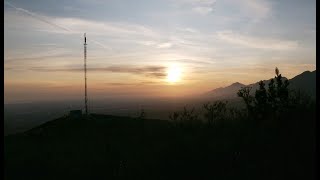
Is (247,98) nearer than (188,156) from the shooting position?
No

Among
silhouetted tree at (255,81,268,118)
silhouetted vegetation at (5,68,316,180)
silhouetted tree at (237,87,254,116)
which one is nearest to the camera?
silhouetted vegetation at (5,68,316,180)

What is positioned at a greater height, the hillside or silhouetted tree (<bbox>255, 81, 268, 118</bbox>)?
silhouetted tree (<bbox>255, 81, 268, 118</bbox>)

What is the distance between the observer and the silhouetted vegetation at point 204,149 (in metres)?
12.7

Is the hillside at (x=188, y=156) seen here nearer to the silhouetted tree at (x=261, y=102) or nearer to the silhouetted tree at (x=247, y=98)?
the silhouetted tree at (x=261, y=102)

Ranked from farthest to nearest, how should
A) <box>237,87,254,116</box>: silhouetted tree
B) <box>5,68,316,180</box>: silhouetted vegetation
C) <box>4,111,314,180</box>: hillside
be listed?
<box>237,87,254,116</box>: silhouetted tree → <box>5,68,316,180</box>: silhouetted vegetation → <box>4,111,314,180</box>: hillside

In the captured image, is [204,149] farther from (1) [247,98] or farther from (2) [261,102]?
(1) [247,98]

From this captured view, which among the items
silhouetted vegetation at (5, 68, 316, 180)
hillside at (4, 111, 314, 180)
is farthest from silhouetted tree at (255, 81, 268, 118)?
hillside at (4, 111, 314, 180)

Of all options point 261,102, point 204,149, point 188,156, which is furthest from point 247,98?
point 188,156

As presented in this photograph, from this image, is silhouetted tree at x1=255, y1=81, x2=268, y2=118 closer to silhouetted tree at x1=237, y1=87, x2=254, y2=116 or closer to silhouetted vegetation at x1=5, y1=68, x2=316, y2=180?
silhouetted vegetation at x1=5, y1=68, x2=316, y2=180

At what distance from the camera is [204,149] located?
1524cm

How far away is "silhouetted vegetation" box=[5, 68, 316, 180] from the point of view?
12.7 metres

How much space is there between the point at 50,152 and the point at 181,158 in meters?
9.34

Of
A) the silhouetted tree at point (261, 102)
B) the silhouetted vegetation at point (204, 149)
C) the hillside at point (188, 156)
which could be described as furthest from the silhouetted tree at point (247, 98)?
the hillside at point (188, 156)

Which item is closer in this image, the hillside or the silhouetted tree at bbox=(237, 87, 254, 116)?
the hillside
